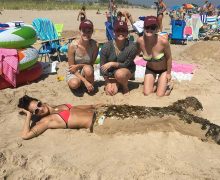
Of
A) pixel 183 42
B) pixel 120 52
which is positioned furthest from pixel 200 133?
pixel 183 42

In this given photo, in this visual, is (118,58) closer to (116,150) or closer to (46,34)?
(116,150)

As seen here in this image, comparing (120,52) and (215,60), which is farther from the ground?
(120,52)

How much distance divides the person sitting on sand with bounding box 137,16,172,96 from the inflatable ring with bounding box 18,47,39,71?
212 centimetres

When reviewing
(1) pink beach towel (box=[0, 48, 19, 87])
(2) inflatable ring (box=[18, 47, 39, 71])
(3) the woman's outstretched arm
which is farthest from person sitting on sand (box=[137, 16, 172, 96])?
(1) pink beach towel (box=[0, 48, 19, 87])

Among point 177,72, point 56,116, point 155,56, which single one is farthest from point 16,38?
point 177,72

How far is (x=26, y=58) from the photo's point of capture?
5.73 metres

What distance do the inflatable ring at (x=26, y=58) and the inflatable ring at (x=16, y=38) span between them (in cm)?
14

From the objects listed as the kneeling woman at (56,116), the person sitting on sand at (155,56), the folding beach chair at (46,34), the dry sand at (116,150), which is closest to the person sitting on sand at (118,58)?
the person sitting on sand at (155,56)

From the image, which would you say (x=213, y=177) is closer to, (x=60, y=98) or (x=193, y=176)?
(x=193, y=176)

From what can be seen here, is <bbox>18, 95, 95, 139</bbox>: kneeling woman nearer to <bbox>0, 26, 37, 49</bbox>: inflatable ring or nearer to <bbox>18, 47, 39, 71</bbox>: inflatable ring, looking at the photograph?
<bbox>18, 47, 39, 71</bbox>: inflatable ring

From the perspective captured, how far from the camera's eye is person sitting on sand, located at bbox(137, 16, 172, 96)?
4.70 m

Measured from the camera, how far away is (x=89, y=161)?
11.1 feet

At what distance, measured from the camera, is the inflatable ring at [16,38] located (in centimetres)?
567

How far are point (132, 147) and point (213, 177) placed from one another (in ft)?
3.18
